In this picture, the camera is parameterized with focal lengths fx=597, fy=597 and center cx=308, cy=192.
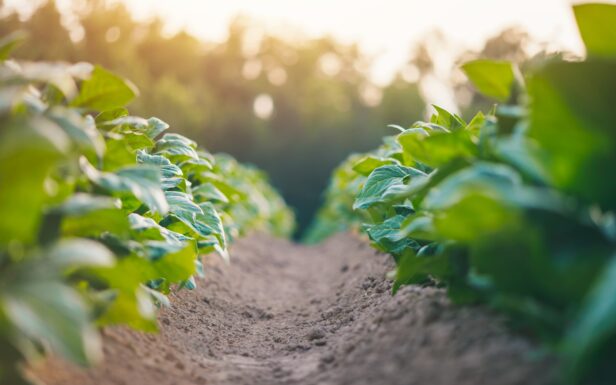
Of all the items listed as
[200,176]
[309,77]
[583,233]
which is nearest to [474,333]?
[583,233]

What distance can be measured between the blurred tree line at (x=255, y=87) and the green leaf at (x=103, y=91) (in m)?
16.4

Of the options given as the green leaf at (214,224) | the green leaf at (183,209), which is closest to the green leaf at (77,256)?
the green leaf at (183,209)

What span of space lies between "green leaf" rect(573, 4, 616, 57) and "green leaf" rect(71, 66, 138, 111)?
1592mm

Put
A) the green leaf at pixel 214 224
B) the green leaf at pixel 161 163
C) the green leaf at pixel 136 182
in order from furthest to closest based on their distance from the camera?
the green leaf at pixel 214 224 → the green leaf at pixel 161 163 → the green leaf at pixel 136 182

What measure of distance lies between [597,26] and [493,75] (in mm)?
555

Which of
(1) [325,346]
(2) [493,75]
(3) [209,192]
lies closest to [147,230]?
(1) [325,346]

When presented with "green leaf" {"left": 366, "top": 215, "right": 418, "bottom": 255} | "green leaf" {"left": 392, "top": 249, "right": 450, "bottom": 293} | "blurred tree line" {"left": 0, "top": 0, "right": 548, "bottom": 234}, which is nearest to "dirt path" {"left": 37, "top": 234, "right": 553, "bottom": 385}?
"green leaf" {"left": 392, "top": 249, "right": 450, "bottom": 293}

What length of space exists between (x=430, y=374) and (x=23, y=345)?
1199mm

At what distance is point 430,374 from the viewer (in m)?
1.88

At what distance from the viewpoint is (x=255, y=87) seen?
122 feet

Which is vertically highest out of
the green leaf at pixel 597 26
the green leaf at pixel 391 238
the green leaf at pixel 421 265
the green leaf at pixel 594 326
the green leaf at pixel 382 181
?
the green leaf at pixel 382 181

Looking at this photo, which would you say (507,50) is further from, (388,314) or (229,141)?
(388,314)

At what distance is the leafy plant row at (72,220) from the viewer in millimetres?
1503

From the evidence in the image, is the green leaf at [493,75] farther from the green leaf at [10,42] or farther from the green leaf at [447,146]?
the green leaf at [10,42]
